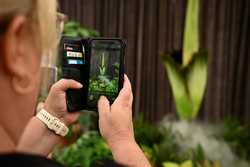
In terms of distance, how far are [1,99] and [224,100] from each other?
149 inches

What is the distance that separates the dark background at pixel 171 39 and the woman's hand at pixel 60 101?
129 inches

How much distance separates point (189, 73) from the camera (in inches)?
148

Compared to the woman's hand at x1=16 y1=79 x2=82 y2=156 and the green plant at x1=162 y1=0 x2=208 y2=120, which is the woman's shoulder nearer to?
the woman's hand at x1=16 y1=79 x2=82 y2=156

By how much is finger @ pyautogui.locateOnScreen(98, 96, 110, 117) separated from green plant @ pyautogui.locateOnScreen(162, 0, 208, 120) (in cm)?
277

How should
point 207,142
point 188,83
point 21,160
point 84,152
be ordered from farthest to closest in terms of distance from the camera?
point 188,83 → point 207,142 → point 84,152 → point 21,160

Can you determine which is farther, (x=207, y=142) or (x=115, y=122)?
(x=207, y=142)

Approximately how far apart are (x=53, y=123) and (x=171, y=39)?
133 inches

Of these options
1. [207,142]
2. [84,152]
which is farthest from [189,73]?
[84,152]

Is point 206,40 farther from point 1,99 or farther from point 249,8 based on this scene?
point 1,99

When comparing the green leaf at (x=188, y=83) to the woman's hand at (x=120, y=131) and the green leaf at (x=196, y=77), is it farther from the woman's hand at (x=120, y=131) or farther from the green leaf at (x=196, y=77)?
the woman's hand at (x=120, y=131)

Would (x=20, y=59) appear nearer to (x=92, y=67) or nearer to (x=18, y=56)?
(x=18, y=56)

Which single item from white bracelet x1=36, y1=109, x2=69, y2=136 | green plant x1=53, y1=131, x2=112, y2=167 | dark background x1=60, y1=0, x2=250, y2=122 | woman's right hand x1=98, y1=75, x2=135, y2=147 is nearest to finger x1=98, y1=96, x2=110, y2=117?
woman's right hand x1=98, y1=75, x2=135, y2=147

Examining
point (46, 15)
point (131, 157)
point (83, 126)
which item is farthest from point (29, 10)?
point (83, 126)

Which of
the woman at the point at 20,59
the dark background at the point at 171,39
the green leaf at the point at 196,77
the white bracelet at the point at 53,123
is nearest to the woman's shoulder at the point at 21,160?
the woman at the point at 20,59
